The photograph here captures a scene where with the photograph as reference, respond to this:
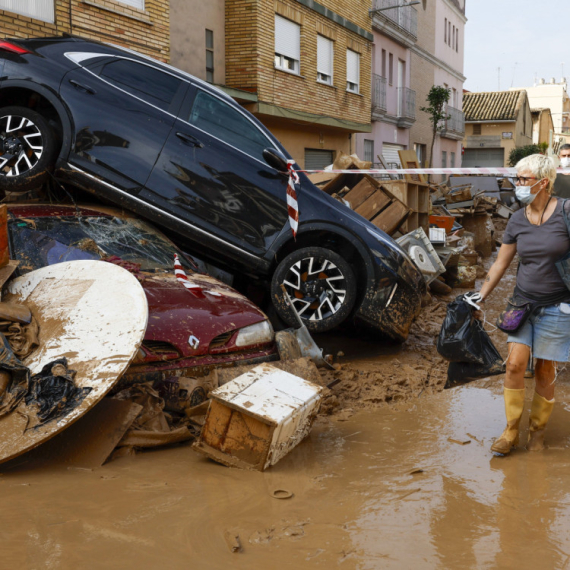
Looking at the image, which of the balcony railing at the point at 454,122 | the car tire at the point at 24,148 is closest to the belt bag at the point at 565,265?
the car tire at the point at 24,148

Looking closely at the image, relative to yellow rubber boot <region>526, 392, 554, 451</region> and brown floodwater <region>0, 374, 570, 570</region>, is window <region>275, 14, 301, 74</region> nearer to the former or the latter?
yellow rubber boot <region>526, 392, 554, 451</region>

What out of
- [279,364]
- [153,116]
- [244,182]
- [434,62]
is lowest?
[279,364]

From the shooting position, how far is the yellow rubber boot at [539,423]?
4328 mm

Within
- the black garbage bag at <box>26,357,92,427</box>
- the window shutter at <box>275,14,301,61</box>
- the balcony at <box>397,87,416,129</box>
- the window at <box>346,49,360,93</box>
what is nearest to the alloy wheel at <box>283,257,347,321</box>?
the black garbage bag at <box>26,357,92,427</box>

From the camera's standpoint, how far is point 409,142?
29.0 metres

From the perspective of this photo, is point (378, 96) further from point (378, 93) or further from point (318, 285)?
point (318, 285)

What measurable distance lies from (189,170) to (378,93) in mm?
20173

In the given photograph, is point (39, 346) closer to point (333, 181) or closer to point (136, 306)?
point (136, 306)

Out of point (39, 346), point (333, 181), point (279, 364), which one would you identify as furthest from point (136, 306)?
point (333, 181)

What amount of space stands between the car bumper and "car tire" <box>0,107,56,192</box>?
109 inches

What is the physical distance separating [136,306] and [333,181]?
7050 millimetres

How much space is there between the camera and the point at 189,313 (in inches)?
190

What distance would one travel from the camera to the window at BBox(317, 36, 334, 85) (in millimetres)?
20062

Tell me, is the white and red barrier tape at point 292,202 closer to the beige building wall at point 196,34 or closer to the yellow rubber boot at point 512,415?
the yellow rubber boot at point 512,415
